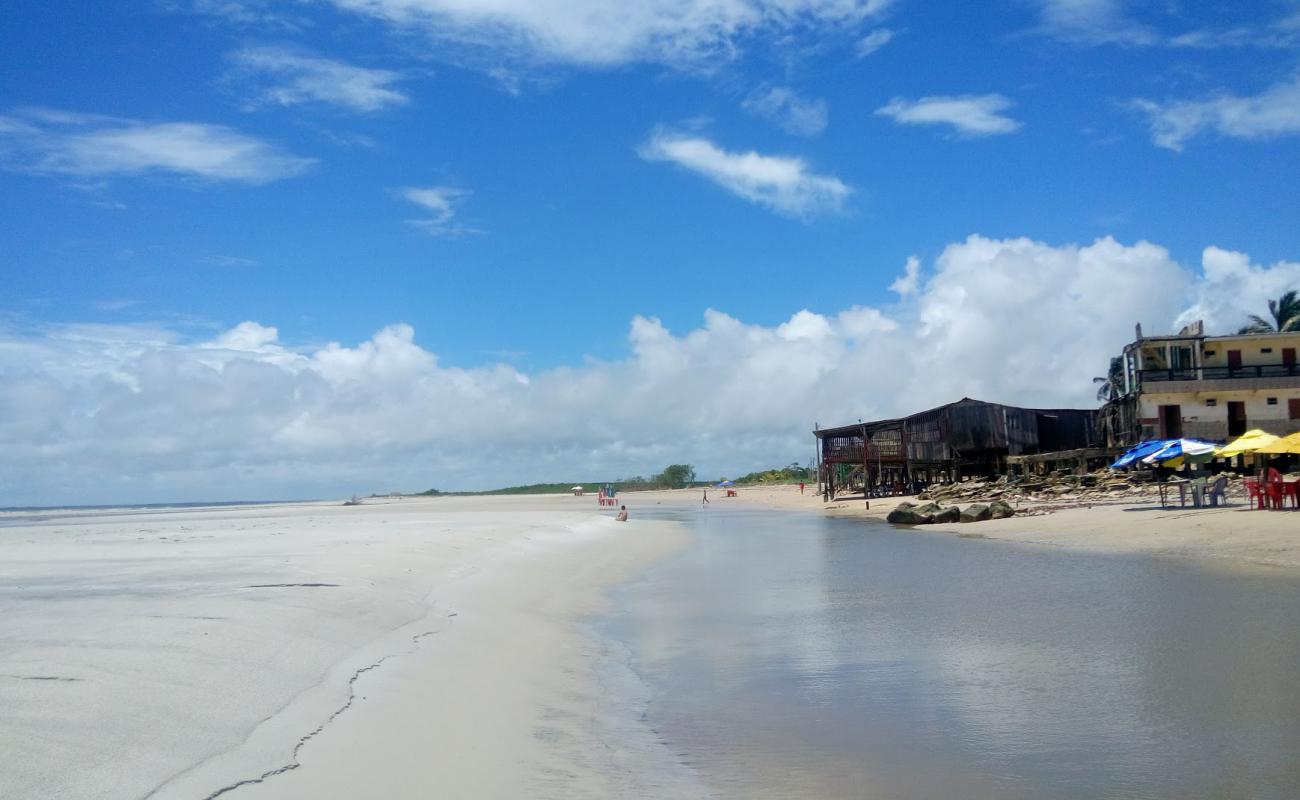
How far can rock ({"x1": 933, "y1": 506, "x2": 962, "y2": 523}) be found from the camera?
4047 cm

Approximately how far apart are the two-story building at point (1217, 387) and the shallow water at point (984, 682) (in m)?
28.9

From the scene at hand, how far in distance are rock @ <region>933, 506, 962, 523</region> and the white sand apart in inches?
1113

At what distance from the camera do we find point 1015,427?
55.2m

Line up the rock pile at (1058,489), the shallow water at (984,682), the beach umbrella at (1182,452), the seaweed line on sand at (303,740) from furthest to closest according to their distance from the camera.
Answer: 1. the rock pile at (1058,489)
2. the beach umbrella at (1182,452)
3. the shallow water at (984,682)
4. the seaweed line on sand at (303,740)

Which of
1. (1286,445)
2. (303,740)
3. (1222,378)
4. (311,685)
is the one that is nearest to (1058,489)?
(1222,378)

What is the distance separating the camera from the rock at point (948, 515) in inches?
1593

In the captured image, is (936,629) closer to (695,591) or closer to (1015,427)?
(695,591)

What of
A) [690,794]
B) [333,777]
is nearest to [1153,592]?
[690,794]

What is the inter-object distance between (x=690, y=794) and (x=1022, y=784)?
8.97 ft

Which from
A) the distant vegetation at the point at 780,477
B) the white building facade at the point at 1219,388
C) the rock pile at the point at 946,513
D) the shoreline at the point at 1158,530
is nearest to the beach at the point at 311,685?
the shoreline at the point at 1158,530

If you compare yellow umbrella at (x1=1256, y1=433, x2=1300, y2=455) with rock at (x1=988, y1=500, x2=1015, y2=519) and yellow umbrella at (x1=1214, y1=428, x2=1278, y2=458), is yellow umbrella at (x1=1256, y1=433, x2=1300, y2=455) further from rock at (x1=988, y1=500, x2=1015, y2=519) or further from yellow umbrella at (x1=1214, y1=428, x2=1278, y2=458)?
rock at (x1=988, y1=500, x2=1015, y2=519)

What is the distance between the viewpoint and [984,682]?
35.9 ft

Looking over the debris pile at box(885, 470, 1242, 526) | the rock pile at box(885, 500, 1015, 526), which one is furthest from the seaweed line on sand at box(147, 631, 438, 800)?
the debris pile at box(885, 470, 1242, 526)

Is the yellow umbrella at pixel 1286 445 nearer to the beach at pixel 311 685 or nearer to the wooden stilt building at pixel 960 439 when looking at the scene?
the beach at pixel 311 685
